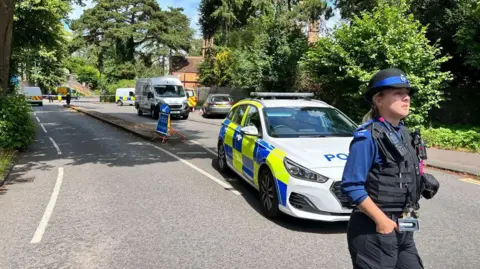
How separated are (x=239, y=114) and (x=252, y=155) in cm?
168

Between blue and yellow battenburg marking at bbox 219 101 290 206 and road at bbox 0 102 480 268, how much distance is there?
45cm

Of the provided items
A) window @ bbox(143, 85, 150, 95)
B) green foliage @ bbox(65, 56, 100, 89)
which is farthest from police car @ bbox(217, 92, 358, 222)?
green foliage @ bbox(65, 56, 100, 89)

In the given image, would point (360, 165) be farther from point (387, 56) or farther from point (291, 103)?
point (387, 56)

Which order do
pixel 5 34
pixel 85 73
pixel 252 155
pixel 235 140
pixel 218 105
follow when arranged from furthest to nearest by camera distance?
pixel 85 73 < pixel 218 105 < pixel 5 34 < pixel 235 140 < pixel 252 155

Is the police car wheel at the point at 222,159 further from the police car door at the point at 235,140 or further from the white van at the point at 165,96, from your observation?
the white van at the point at 165,96

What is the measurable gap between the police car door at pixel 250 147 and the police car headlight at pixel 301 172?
37.7 inches

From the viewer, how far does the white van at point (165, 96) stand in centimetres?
2297

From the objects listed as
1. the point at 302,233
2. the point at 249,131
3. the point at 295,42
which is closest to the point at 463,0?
the point at 295,42

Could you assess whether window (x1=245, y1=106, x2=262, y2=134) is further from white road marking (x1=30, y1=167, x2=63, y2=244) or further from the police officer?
the police officer

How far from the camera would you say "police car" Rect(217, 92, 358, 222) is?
457 centimetres

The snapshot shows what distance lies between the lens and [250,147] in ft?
20.0

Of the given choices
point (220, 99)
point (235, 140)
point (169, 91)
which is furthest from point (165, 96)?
point (235, 140)

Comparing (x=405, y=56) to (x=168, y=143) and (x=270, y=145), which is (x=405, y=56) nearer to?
(x=168, y=143)

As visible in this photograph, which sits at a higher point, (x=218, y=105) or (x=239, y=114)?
(x=239, y=114)
